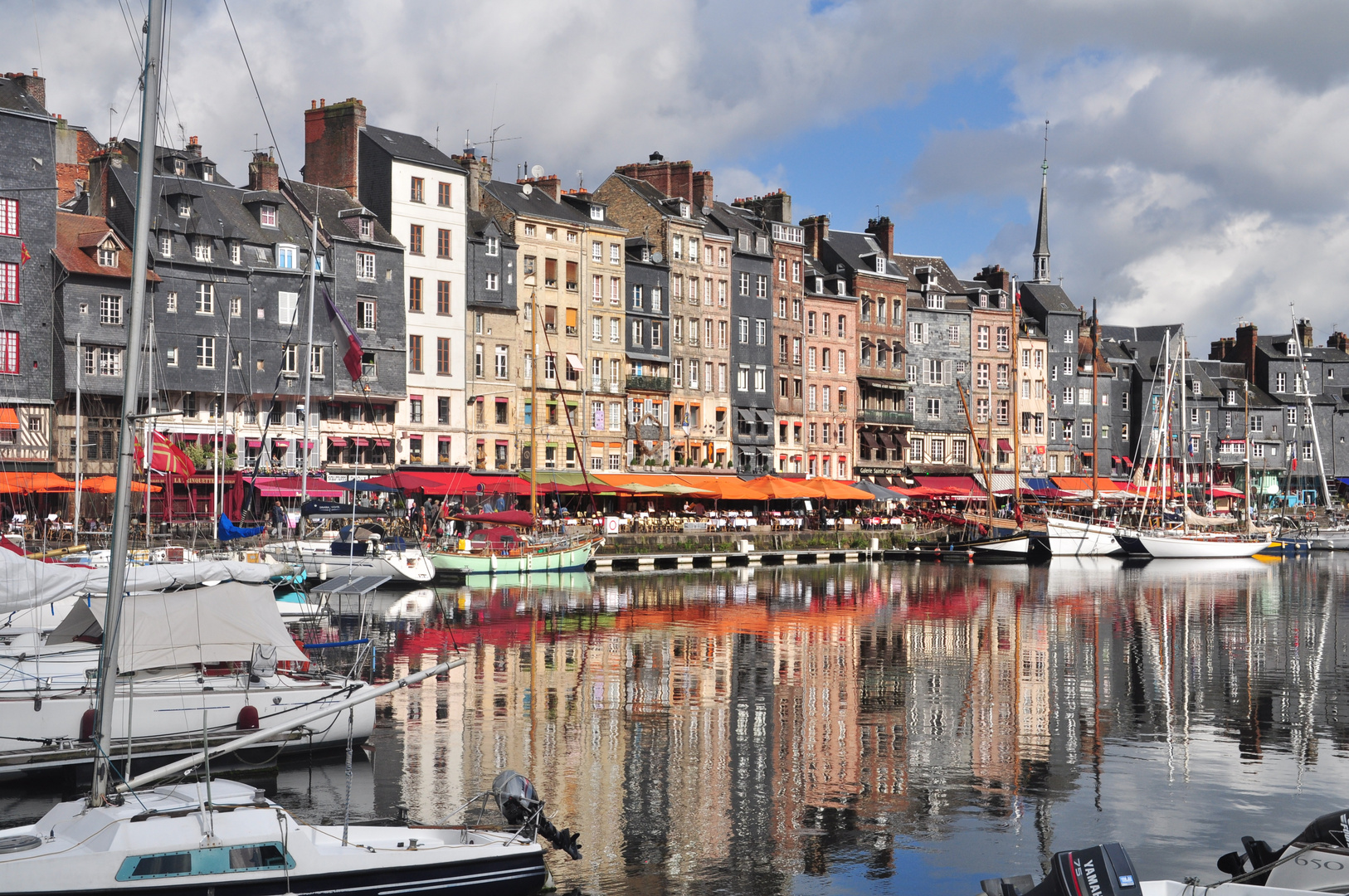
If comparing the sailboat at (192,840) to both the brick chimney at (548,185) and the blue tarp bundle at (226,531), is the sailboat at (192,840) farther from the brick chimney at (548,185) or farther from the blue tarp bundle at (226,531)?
the brick chimney at (548,185)

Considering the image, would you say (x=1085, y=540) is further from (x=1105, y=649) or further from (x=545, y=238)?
(x=1105, y=649)

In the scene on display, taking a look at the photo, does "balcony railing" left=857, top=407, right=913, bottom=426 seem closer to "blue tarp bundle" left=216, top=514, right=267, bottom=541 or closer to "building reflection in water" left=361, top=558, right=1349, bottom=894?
"building reflection in water" left=361, top=558, right=1349, bottom=894

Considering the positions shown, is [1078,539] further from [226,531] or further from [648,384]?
[226,531]

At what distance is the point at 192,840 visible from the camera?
50.9 ft

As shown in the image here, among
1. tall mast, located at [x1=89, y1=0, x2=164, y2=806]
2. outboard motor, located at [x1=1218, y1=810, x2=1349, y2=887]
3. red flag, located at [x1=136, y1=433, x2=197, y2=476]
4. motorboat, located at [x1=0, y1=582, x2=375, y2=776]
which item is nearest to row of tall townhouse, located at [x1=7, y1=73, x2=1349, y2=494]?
red flag, located at [x1=136, y1=433, x2=197, y2=476]

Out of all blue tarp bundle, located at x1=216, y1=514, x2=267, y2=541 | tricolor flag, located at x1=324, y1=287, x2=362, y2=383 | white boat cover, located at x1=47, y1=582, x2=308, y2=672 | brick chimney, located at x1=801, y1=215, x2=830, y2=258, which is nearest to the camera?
white boat cover, located at x1=47, y1=582, x2=308, y2=672

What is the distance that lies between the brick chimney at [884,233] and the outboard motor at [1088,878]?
10214cm

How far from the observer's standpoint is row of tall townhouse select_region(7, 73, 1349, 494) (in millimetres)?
66062

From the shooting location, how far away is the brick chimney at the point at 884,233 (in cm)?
11444

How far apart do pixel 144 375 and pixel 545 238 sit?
30205 mm

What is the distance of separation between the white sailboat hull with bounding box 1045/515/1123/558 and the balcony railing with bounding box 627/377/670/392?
2566cm

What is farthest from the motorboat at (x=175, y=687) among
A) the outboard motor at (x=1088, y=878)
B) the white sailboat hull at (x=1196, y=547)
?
the white sailboat hull at (x=1196, y=547)

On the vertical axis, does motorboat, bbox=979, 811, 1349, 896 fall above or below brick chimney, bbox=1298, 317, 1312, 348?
below

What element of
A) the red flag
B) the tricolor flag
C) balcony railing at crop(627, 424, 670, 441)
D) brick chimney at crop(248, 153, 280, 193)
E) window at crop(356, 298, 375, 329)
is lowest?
the red flag
